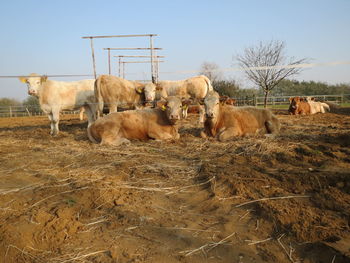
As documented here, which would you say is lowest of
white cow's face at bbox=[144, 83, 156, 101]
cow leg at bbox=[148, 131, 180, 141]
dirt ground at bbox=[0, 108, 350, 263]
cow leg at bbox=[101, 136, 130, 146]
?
dirt ground at bbox=[0, 108, 350, 263]

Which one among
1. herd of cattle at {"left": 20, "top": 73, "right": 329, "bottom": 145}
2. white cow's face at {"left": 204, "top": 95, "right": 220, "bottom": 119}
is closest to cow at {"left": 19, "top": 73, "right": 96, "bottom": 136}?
herd of cattle at {"left": 20, "top": 73, "right": 329, "bottom": 145}

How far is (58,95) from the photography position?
10867 mm

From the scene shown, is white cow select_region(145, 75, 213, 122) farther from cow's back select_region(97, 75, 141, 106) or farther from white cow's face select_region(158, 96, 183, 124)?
white cow's face select_region(158, 96, 183, 124)

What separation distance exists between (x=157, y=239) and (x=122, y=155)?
3501mm

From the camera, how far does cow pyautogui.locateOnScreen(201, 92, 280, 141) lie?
7.77 metres

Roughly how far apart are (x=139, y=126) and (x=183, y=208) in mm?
4774

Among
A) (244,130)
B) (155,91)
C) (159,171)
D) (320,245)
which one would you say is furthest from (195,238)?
(155,91)

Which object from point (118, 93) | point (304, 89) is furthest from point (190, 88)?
point (304, 89)

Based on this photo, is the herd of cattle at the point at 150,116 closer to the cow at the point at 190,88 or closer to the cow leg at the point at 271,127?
the cow leg at the point at 271,127

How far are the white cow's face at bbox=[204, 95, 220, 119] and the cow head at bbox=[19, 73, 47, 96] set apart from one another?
6603mm

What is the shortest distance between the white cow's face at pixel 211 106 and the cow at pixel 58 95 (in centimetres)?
587

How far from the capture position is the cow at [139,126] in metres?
7.68

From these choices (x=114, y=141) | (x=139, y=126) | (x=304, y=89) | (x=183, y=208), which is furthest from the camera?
(x=304, y=89)

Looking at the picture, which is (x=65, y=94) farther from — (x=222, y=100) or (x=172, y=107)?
(x=222, y=100)
